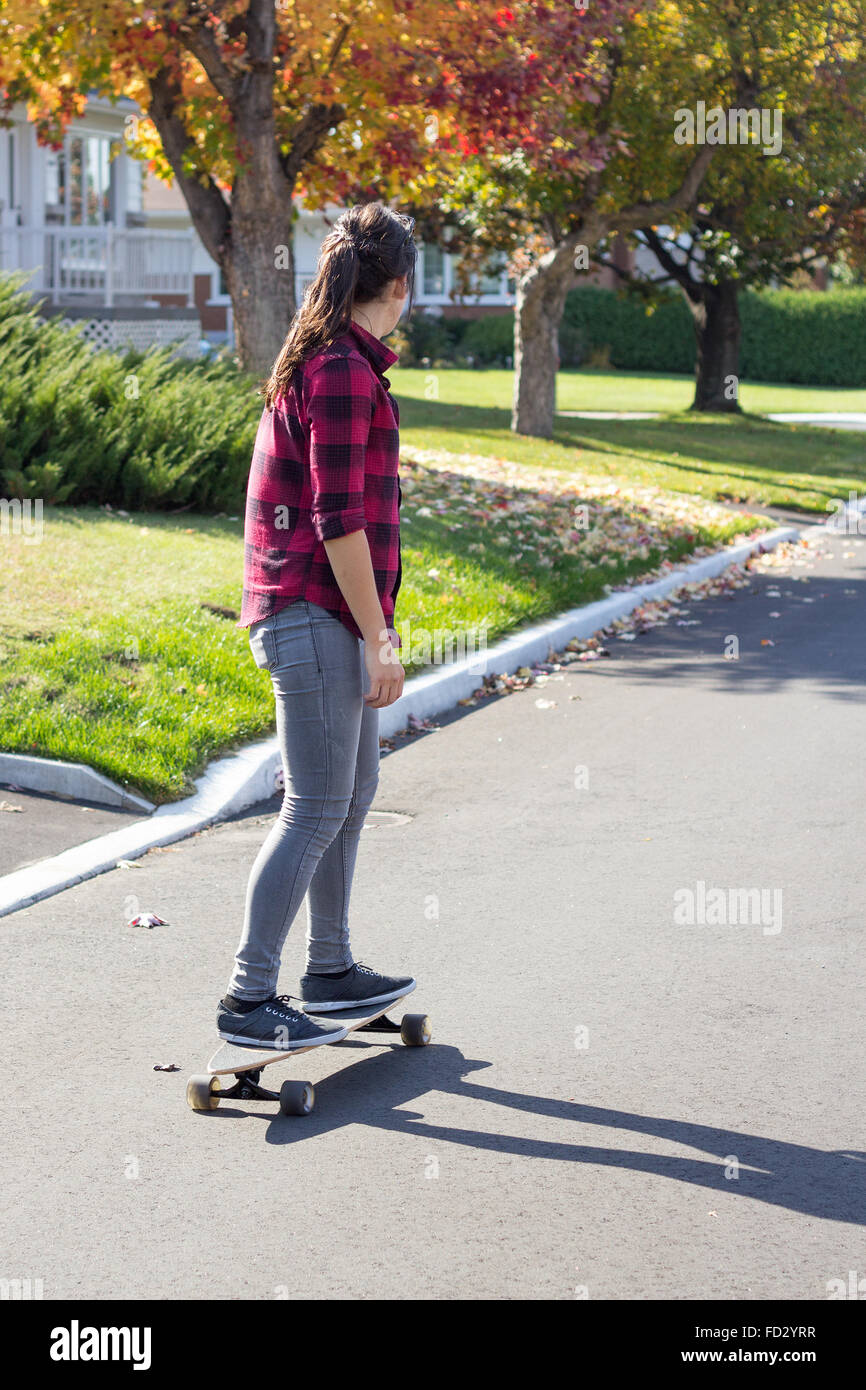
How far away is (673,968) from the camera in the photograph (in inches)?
204

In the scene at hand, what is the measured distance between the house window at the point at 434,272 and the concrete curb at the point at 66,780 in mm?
47326

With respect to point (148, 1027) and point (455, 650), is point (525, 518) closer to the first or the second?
point (455, 650)

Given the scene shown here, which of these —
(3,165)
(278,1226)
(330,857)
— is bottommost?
(278,1226)

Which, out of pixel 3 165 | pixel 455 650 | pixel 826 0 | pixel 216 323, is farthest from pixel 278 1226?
pixel 216 323

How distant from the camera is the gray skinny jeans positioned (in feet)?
13.4

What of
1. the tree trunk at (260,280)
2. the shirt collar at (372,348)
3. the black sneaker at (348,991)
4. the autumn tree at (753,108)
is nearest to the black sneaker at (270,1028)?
the black sneaker at (348,991)

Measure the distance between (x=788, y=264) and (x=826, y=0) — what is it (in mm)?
10605

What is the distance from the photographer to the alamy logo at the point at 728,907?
18.5 ft

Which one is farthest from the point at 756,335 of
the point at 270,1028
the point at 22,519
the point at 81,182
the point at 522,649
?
the point at 270,1028

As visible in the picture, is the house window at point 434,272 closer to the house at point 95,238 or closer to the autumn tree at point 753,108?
the house at point 95,238

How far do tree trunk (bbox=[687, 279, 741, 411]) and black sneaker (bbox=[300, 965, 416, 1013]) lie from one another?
93.8 ft

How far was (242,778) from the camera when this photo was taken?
23.4 feet
